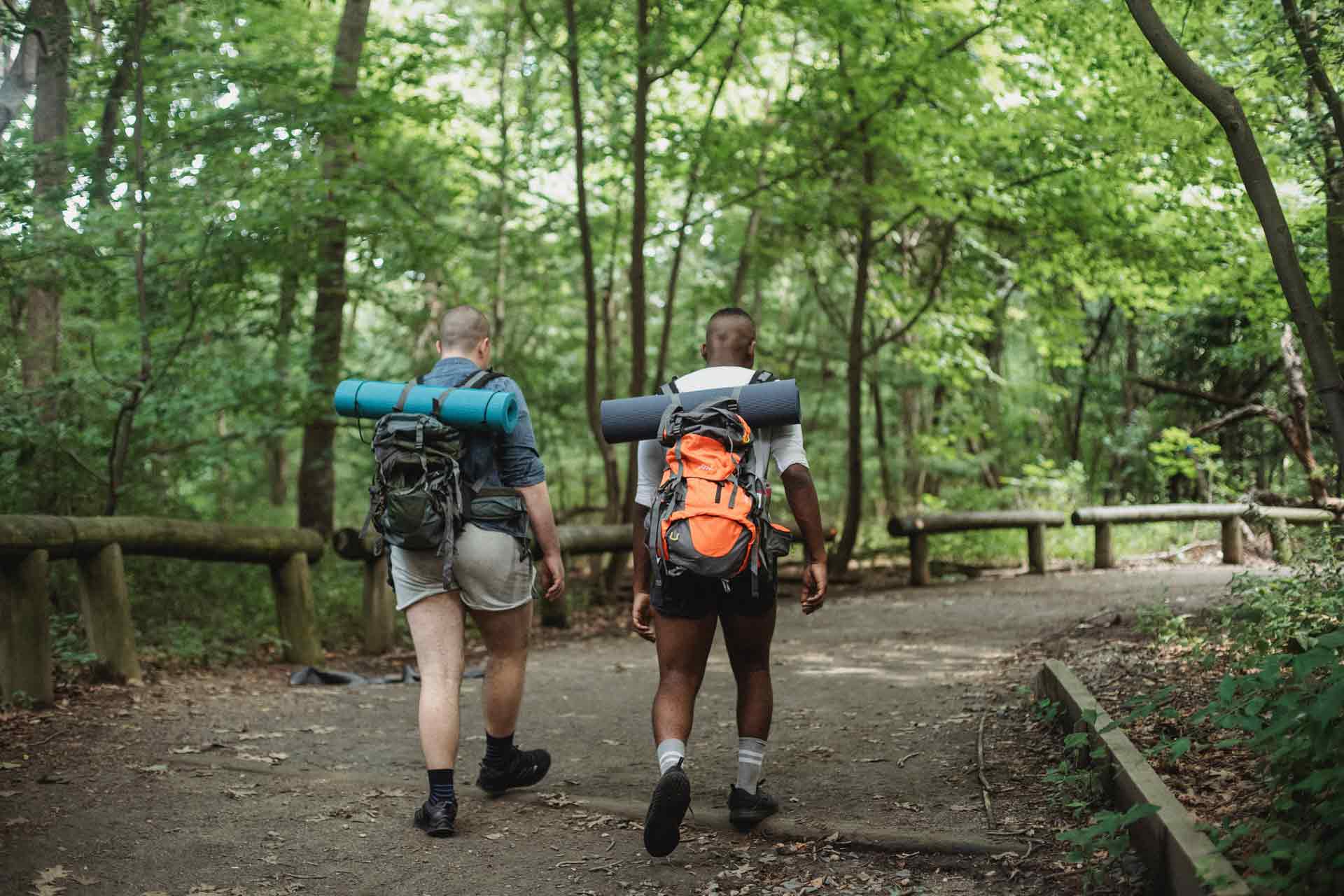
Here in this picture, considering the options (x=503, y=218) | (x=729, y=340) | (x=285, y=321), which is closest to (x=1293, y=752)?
(x=729, y=340)

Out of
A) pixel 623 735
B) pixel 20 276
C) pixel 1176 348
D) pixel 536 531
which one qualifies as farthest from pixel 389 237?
pixel 1176 348

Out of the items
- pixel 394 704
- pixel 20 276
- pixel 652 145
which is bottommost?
pixel 394 704

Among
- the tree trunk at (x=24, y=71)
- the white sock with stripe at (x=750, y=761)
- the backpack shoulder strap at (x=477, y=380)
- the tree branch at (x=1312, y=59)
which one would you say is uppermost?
the tree trunk at (x=24, y=71)

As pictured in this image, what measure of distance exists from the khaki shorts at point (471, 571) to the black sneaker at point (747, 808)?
1207 mm

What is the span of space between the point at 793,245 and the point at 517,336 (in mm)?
5178

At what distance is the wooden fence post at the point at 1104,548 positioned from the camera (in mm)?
15586

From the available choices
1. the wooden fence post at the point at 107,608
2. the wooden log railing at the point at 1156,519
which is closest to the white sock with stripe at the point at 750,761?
the wooden fence post at the point at 107,608

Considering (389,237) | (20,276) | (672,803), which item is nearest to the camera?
(672,803)

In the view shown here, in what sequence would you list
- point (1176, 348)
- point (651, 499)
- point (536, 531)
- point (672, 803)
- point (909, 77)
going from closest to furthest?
point (672, 803), point (651, 499), point (536, 531), point (909, 77), point (1176, 348)

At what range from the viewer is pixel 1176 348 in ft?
67.8

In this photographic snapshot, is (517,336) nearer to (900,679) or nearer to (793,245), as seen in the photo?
(793,245)

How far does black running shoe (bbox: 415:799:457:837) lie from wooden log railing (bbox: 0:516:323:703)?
3.35 m

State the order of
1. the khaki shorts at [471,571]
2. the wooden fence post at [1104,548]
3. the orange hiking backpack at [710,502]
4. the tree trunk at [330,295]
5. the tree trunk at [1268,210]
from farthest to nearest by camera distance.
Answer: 1. the wooden fence post at [1104,548]
2. the tree trunk at [330,295]
3. the tree trunk at [1268,210]
4. the khaki shorts at [471,571]
5. the orange hiking backpack at [710,502]

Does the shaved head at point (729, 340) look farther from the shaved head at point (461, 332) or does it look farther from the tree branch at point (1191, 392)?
the tree branch at point (1191, 392)
